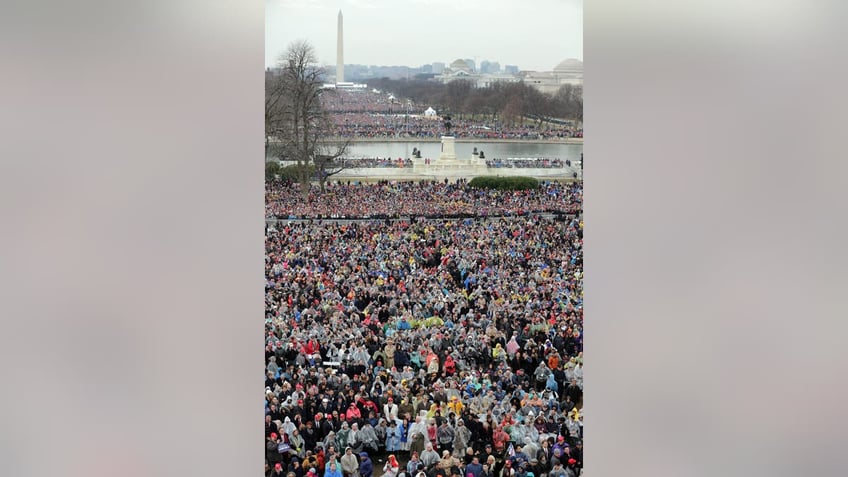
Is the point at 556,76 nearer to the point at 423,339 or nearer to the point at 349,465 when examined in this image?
the point at 423,339

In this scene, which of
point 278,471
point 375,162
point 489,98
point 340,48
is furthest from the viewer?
point 375,162

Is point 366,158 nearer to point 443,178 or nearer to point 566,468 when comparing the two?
point 443,178

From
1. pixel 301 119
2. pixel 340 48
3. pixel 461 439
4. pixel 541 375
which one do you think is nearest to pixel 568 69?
pixel 340 48

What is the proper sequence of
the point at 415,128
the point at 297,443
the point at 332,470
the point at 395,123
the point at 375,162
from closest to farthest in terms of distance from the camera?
the point at 332,470 < the point at 297,443 < the point at 395,123 < the point at 415,128 < the point at 375,162
